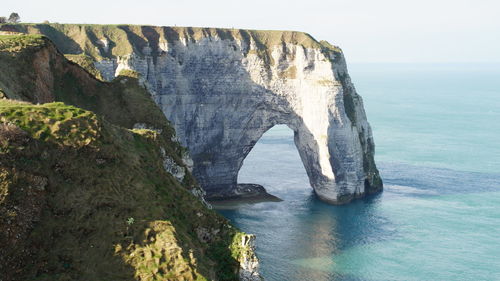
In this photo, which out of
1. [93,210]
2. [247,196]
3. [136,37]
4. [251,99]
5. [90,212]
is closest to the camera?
[90,212]

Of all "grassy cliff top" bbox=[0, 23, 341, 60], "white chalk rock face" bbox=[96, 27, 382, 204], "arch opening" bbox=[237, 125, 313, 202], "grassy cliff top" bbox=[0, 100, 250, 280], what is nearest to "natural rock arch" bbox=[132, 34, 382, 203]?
"white chalk rock face" bbox=[96, 27, 382, 204]

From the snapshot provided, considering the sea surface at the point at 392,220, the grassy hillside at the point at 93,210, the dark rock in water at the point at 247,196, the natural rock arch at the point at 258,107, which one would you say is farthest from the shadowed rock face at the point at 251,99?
the grassy hillside at the point at 93,210

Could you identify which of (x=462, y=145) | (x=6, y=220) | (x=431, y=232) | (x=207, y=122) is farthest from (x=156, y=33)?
(x=462, y=145)

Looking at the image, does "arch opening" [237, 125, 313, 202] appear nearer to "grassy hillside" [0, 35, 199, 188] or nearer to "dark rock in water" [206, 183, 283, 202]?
"dark rock in water" [206, 183, 283, 202]

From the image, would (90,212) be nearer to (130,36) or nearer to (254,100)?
(130,36)

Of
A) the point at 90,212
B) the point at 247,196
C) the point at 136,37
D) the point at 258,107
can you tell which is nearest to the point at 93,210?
the point at 90,212

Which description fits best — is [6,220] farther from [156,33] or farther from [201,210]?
[156,33]

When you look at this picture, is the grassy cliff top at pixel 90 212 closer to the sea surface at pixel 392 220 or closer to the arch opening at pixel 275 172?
the sea surface at pixel 392 220

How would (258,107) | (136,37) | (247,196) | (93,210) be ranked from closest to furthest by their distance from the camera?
(93,210)
(136,37)
(247,196)
(258,107)
